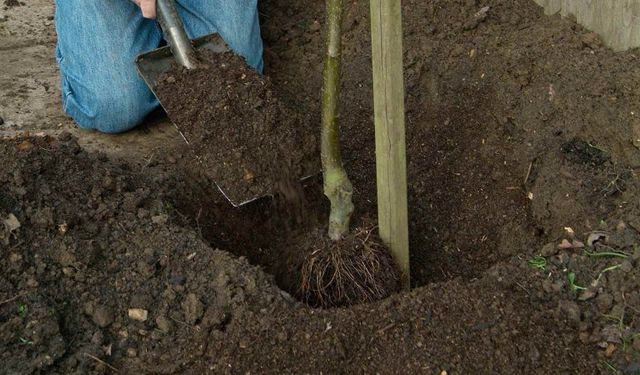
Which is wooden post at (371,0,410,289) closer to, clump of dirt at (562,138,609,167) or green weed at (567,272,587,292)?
green weed at (567,272,587,292)

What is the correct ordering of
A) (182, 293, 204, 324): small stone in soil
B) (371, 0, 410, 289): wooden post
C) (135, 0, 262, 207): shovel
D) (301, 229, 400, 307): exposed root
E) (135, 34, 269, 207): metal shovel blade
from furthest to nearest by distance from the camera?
(135, 34, 269, 207): metal shovel blade < (135, 0, 262, 207): shovel < (301, 229, 400, 307): exposed root < (182, 293, 204, 324): small stone in soil < (371, 0, 410, 289): wooden post

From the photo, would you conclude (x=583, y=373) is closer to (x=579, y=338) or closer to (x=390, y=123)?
(x=579, y=338)

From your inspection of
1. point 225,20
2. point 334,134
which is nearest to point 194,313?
point 334,134

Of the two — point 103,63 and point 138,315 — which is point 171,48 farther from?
point 138,315

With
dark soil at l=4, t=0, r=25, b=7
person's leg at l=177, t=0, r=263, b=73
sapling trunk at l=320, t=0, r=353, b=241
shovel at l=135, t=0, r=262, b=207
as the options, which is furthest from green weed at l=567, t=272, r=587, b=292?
dark soil at l=4, t=0, r=25, b=7

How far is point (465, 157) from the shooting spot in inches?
132

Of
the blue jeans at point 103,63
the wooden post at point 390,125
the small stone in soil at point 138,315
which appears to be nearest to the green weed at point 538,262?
the wooden post at point 390,125

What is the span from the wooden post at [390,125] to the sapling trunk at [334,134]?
14 centimetres

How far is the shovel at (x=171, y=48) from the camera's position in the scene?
3.33 m

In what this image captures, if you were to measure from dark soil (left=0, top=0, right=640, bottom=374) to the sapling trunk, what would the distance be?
22cm

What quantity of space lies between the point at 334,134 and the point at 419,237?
0.66 metres

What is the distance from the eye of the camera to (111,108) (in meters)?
3.58

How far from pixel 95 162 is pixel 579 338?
1.72 m

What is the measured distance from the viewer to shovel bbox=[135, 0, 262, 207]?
333 cm
